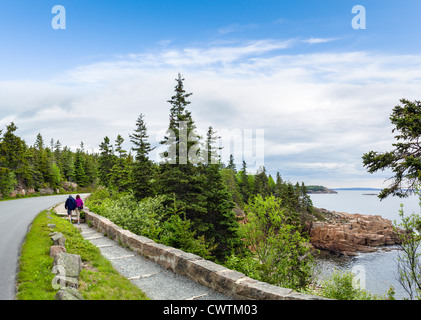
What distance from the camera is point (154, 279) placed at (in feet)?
22.9

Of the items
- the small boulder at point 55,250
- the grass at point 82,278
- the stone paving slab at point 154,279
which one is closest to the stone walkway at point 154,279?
the stone paving slab at point 154,279

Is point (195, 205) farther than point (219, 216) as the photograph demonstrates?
No

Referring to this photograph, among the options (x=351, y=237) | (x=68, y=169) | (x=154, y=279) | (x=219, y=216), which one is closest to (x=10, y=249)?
(x=154, y=279)

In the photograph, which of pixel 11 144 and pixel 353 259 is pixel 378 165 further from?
pixel 11 144

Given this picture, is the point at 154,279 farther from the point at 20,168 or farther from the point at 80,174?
the point at 80,174

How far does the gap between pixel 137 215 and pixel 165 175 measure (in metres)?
8.45

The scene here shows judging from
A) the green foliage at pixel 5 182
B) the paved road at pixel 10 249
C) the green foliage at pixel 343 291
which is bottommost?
the green foliage at pixel 343 291

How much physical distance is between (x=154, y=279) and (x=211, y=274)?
70.5 inches

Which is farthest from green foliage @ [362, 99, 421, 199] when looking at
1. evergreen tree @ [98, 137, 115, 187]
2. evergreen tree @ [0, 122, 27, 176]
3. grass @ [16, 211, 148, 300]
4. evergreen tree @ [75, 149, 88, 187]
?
evergreen tree @ [75, 149, 88, 187]

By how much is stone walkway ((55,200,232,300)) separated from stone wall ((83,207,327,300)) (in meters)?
0.15

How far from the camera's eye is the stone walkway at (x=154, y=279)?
5.91 meters

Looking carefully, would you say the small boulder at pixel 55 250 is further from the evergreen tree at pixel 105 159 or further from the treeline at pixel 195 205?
the evergreen tree at pixel 105 159

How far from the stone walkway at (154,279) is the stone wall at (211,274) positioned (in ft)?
0.49
